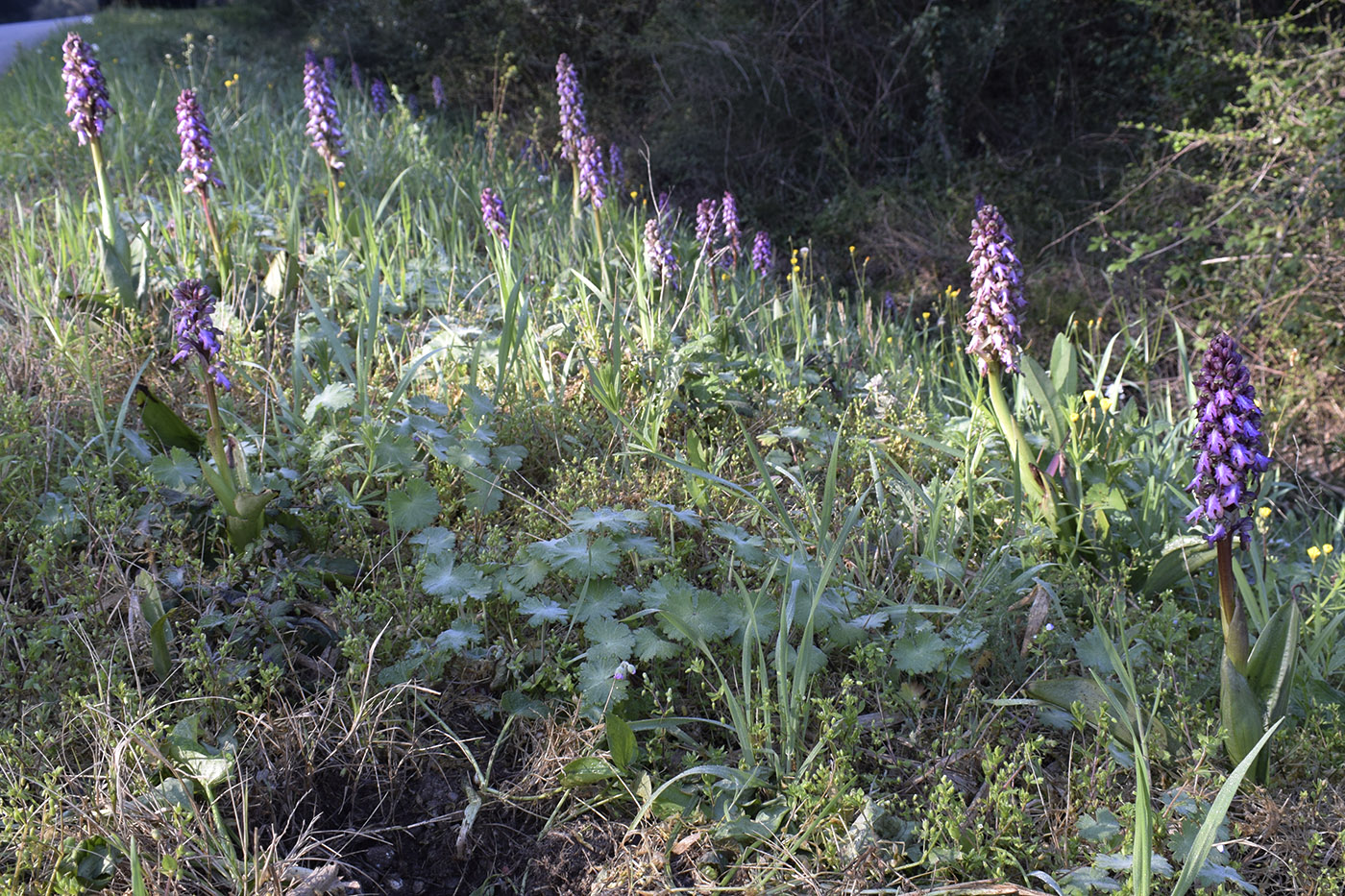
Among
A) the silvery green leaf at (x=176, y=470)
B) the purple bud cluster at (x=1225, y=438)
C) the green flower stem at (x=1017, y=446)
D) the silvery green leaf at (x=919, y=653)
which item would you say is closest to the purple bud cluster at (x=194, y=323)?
the silvery green leaf at (x=176, y=470)

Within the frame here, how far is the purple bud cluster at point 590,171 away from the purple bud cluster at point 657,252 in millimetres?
615

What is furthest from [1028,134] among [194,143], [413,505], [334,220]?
[413,505]

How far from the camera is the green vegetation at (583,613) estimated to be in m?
1.62

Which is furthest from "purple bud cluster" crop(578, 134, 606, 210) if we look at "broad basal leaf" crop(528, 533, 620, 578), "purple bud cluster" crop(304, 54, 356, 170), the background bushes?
the background bushes

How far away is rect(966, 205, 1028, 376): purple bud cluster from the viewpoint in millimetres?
2416

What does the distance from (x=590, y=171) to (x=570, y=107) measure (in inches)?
21.5

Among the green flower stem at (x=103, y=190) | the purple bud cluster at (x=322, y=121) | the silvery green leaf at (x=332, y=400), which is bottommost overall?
the silvery green leaf at (x=332, y=400)

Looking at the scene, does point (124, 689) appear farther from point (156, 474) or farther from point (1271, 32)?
point (1271, 32)

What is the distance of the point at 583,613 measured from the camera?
78.3 inches

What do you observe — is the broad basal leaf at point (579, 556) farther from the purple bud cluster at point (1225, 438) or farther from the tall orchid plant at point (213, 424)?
the purple bud cluster at point (1225, 438)

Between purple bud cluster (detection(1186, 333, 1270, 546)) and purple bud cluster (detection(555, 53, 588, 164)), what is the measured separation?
130 inches

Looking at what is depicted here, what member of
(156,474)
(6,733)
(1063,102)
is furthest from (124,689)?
(1063,102)

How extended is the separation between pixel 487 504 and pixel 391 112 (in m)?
6.79

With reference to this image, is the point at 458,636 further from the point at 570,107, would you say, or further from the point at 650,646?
the point at 570,107
